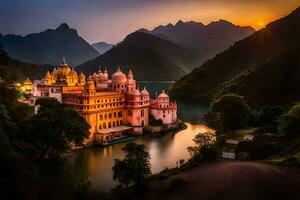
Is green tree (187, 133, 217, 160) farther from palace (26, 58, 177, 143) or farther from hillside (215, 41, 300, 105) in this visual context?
hillside (215, 41, 300, 105)

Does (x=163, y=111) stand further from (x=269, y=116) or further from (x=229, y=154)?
(x=229, y=154)

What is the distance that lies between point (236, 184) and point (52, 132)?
12.7 meters

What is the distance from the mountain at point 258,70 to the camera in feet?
205

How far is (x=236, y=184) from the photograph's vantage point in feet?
67.1

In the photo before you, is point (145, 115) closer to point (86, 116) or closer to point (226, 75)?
point (86, 116)

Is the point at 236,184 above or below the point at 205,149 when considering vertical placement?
below

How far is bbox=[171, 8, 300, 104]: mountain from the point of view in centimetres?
6262

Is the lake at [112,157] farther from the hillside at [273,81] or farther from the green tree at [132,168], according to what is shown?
the hillside at [273,81]

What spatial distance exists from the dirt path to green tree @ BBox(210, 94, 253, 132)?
13.7 m

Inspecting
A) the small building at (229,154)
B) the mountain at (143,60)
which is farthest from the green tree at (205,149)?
the mountain at (143,60)

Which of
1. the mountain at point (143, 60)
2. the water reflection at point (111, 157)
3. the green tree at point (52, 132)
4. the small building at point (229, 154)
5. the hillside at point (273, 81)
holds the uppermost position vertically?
the mountain at point (143, 60)

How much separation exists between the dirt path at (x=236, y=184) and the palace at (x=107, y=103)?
15.6 metres

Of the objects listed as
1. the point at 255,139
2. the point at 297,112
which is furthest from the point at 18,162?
the point at 297,112

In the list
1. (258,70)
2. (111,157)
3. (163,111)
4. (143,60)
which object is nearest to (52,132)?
(111,157)
